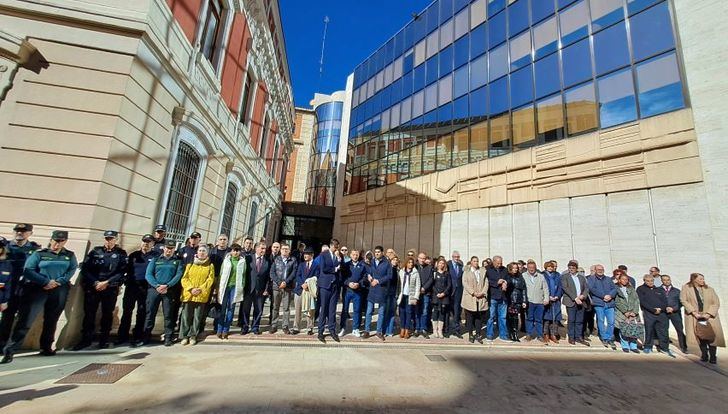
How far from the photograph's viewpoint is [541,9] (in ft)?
47.1

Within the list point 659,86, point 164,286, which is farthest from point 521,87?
point 164,286

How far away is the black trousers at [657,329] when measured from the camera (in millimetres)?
7000

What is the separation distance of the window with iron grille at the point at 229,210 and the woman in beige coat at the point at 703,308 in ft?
42.6

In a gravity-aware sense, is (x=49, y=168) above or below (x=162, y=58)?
below

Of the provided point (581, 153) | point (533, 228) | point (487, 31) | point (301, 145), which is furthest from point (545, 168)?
point (301, 145)

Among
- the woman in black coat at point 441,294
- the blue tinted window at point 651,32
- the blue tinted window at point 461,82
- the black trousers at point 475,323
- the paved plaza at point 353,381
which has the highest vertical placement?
the blue tinted window at point 461,82

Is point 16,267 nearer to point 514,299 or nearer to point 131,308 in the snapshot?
point 131,308

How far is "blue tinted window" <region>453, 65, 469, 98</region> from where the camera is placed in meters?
17.4

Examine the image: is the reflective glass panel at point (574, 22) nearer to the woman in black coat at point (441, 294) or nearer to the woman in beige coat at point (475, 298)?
the woman in beige coat at point (475, 298)

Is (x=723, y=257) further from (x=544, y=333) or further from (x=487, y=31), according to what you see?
(x=487, y=31)

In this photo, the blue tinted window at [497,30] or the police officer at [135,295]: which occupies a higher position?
the blue tinted window at [497,30]

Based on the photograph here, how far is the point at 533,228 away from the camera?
12570mm

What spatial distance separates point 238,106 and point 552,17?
14319 mm

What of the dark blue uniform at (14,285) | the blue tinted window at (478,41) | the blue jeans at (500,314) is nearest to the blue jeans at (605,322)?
the blue jeans at (500,314)
